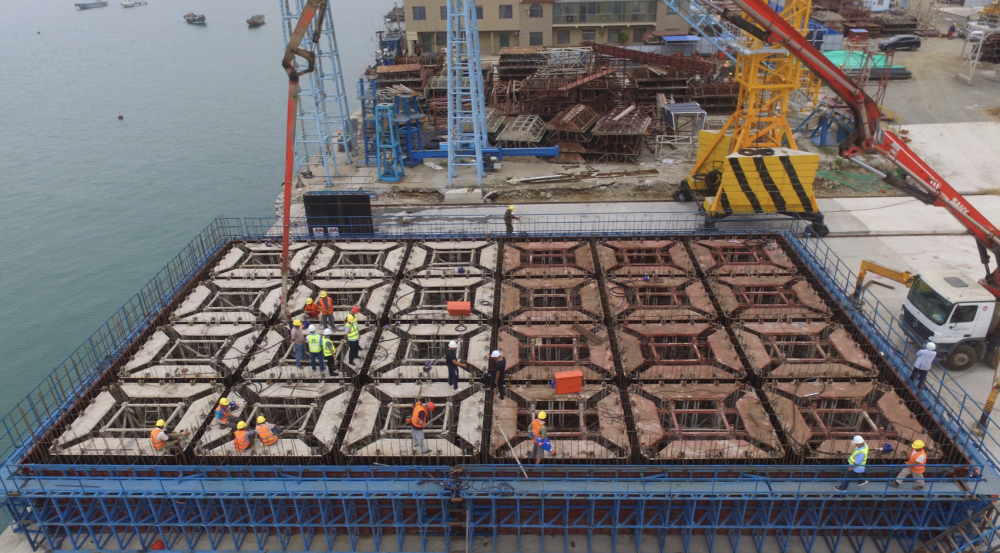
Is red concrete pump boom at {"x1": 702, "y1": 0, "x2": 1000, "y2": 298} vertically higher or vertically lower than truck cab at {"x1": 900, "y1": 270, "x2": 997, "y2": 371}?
higher

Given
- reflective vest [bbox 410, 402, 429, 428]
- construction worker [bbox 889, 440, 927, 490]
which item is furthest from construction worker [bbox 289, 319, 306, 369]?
construction worker [bbox 889, 440, 927, 490]

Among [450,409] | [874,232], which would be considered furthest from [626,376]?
[874,232]

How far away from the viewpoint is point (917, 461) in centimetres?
1359

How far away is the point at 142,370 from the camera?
57.8 feet

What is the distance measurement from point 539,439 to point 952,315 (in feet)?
43.9

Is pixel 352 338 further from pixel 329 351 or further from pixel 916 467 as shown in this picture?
pixel 916 467

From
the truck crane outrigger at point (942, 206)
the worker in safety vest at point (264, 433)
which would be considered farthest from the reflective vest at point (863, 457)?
the worker in safety vest at point (264, 433)

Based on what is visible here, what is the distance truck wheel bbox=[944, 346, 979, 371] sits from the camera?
19672 mm

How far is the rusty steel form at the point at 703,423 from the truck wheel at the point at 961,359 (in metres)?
8.21

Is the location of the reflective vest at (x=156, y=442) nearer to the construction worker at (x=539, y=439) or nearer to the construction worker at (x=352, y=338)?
the construction worker at (x=352, y=338)

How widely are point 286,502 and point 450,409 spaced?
4270 millimetres

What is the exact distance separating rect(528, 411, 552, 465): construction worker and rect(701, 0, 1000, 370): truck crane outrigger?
43.1 ft

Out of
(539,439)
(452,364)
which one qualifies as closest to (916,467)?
(539,439)

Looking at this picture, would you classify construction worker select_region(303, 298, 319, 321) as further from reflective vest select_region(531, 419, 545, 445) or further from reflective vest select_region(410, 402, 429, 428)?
reflective vest select_region(531, 419, 545, 445)
